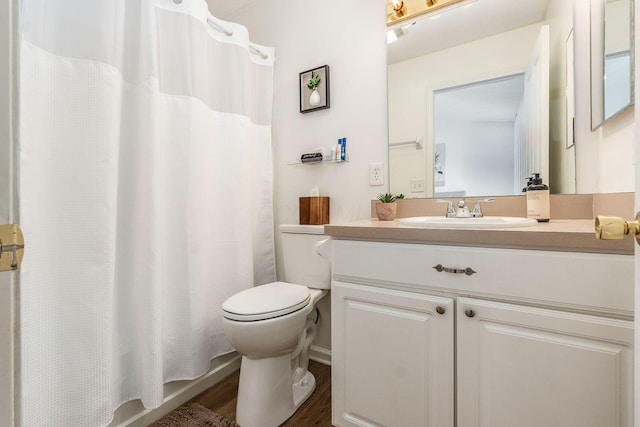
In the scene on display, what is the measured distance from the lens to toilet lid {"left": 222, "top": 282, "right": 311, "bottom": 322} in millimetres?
1174

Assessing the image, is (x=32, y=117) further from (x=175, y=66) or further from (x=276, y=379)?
(x=276, y=379)

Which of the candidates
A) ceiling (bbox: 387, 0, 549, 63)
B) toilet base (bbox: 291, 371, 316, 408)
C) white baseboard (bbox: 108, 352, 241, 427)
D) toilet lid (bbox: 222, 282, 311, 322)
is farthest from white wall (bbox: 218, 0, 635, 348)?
white baseboard (bbox: 108, 352, 241, 427)

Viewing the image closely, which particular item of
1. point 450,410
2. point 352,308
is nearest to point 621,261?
point 450,410

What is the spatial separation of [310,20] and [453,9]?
80 centimetres

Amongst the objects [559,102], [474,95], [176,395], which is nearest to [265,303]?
[176,395]

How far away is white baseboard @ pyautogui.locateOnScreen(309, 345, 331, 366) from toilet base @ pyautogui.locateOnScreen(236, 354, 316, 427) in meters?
0.47

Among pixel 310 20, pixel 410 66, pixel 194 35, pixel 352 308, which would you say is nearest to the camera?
pixel 352 308

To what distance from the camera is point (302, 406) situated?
1.39 m

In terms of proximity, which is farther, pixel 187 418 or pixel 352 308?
pixel 187 418

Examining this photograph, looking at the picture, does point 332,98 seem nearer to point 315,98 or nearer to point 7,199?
point 315,98

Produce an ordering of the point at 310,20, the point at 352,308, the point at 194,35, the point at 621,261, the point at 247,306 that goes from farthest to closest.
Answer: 1. the point at 310,20
2. the point at 194,35
3. the point at 247,306
4. the point at 352,308
5. the point at 621,261

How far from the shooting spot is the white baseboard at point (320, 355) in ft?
5.79

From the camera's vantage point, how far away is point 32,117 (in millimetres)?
920

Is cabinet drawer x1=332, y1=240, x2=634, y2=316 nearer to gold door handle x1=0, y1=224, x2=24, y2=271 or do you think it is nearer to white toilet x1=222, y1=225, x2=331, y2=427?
white toilet x1=222, y1=225, x2=331, y2=427
